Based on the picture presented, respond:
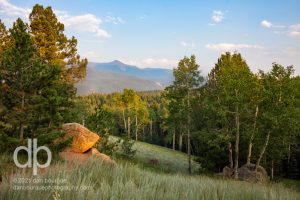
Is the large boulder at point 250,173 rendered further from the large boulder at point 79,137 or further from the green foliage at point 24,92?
the green foliage at point 24,92

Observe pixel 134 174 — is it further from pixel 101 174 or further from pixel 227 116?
pixel 227 116

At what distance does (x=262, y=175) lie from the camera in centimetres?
3169

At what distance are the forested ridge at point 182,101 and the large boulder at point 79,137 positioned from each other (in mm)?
1146

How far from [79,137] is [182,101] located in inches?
792

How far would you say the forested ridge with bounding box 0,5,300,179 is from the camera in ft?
48.4

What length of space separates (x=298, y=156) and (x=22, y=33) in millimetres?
46163

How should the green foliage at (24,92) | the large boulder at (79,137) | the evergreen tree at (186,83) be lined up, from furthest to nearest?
the evergreen tree at (186,83)
the large boulder at (79,137)
the green foliage at (24,92)

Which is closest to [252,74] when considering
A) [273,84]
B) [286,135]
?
[273,84]

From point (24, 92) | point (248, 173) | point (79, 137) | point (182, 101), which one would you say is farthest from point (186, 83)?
point (24, 92)

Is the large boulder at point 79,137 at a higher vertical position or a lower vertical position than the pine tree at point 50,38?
lower

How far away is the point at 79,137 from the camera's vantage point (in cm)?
2330

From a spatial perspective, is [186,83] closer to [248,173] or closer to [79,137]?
[248,173]

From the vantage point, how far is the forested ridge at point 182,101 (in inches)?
581

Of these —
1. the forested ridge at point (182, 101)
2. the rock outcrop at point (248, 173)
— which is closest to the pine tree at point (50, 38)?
the forested ridge at point (182, 101)
